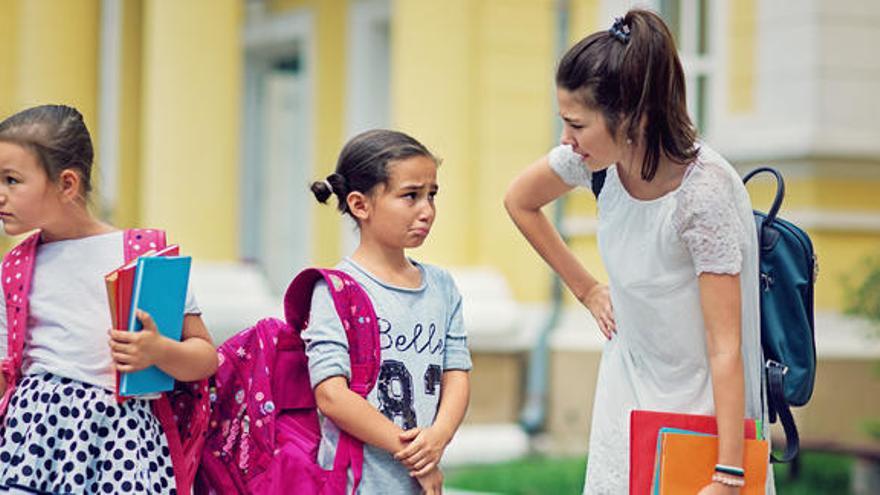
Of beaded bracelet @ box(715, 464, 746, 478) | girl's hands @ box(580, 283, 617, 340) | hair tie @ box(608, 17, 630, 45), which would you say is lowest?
beaded bracelet @ box(715, 464, 746, 478)

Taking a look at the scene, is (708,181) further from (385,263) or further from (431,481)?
(431,481)

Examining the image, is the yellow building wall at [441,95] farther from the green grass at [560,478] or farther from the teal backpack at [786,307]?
the teal backpack at [786,307]

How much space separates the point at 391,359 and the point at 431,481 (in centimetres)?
27

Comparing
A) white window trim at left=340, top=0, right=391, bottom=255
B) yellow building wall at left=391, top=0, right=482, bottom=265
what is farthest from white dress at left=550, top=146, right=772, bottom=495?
white window trim at left=340, top=0, right=391, bottom=255

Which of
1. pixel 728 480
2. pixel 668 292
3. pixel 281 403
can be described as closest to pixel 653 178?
pixel 668 292

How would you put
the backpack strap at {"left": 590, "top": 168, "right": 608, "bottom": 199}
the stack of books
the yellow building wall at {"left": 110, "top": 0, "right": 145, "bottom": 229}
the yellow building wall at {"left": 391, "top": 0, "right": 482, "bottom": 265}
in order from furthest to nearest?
the yellow building wall at {"left": 110, "top": 0, "right": 145, "bottom": 229}, the yellow building wall at {"left": 391, "top": 0, "right": 482, "bottom": 265}, the backpack strap at {"left": 590, "top": 168, "right": 608, "bottom": 199}, the stack of books

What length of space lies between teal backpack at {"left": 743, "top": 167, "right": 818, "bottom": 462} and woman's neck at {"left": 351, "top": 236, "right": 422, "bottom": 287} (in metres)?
0.77

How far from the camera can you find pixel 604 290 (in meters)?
3.91

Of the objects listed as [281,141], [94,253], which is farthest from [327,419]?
[281,141]

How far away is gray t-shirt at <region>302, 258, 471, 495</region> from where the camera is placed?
348 cm

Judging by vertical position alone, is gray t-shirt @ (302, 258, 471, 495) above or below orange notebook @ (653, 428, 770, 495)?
above

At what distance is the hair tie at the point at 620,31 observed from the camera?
3.31 meters

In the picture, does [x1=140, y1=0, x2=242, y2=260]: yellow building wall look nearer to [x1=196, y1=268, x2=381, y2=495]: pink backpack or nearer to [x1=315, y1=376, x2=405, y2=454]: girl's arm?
[x1=196, y1=268, x2=381, y2=495]: pink backpack

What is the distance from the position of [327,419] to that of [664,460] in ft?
2.39
